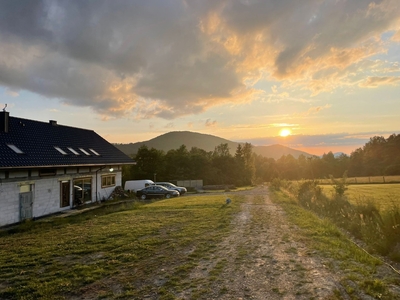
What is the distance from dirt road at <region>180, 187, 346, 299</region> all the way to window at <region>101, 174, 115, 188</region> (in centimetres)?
1665

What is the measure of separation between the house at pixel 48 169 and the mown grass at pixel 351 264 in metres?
13.9

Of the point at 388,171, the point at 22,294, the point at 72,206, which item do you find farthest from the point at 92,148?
the point at 388,171

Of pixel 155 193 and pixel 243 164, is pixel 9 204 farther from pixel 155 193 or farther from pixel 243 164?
pixel 243 164

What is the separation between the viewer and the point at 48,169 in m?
16.9

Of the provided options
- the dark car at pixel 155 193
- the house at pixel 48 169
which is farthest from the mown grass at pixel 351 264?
the dark car at pixel 155 193

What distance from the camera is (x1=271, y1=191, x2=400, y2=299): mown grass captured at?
210 inches

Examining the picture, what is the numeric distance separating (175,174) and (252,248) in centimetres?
4126

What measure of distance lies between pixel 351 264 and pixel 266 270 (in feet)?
7.22

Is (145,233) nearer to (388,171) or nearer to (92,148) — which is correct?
(92,148)

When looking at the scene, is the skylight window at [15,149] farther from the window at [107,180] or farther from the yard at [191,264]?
the window at [107,180]

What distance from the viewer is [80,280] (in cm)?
593

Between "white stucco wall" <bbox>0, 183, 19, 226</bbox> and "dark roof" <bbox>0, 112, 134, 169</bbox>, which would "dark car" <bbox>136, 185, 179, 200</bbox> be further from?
"white stucco wall" <bbox>0, 183, 19, 226</bbox>

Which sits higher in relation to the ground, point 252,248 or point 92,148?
point 92,148

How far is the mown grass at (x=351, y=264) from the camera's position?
534 centimetres
